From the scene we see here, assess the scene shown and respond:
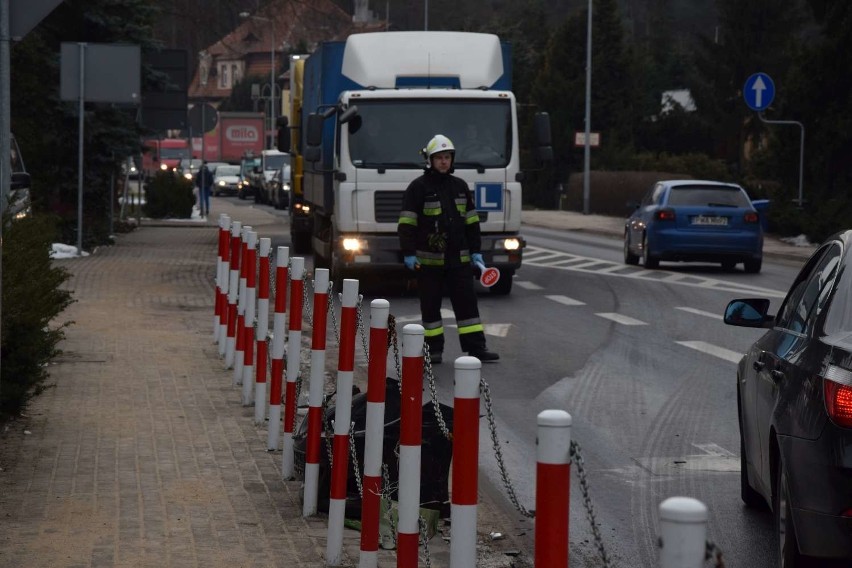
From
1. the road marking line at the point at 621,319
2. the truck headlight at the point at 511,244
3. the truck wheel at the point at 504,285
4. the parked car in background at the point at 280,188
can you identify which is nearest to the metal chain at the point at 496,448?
the road marking line at the point at 621,319

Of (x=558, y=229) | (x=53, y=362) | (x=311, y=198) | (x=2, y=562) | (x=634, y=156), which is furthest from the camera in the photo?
(x=634, y=156)

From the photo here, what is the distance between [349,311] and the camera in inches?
261

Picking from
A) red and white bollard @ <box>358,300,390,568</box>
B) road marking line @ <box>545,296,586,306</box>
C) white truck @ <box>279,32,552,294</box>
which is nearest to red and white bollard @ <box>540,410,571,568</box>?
red and white bollard @ <box>358,300,390,568</box>

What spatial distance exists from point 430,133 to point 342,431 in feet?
46.5

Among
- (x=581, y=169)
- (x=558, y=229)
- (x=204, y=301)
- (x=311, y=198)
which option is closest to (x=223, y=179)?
(x=581, y=169)

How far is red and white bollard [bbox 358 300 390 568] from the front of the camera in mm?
5930

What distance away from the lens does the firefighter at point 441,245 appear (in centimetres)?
1363

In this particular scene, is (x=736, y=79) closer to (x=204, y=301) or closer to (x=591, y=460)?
(x=204, y=301)

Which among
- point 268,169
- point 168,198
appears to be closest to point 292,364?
point 168,198

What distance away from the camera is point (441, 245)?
13750 millimetres

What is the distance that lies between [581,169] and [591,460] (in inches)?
2312

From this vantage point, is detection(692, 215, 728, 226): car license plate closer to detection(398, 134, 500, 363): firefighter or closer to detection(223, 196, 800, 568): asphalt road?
detection(223, 196, 800, 568): asphalt road

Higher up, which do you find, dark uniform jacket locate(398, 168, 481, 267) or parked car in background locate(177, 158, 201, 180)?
dark uniform jacket locate(398, 168, 481, 267)

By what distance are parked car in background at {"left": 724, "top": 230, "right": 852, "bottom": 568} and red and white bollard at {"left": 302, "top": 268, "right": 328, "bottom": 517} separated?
1758mm
